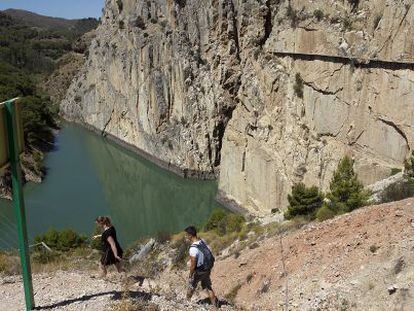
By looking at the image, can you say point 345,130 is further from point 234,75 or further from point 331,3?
point 234,75

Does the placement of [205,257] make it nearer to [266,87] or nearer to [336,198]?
[336,198]

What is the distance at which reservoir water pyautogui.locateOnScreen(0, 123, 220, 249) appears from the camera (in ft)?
114

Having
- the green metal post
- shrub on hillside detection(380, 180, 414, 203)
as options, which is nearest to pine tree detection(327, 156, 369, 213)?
shrub on hillside detection(380, 180, 414, 203)

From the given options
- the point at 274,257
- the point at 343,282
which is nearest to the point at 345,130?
the point at 274,257

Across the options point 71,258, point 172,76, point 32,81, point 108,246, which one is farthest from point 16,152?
point 32,81

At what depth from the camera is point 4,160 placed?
6.52 metres

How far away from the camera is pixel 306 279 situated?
35.0 feet

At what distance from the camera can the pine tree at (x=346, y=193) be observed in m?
16.7

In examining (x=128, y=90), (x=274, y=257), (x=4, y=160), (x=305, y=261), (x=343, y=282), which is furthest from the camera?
(x=128, y=90)

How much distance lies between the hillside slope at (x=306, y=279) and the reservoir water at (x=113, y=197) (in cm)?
1501

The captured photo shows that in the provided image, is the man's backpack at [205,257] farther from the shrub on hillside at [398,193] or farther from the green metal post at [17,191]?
the shrub on hillside at [398,193]

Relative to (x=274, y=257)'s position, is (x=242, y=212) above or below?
below

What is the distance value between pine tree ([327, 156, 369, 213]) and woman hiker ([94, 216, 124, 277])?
8516 mm

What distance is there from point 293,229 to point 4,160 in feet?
34.3
